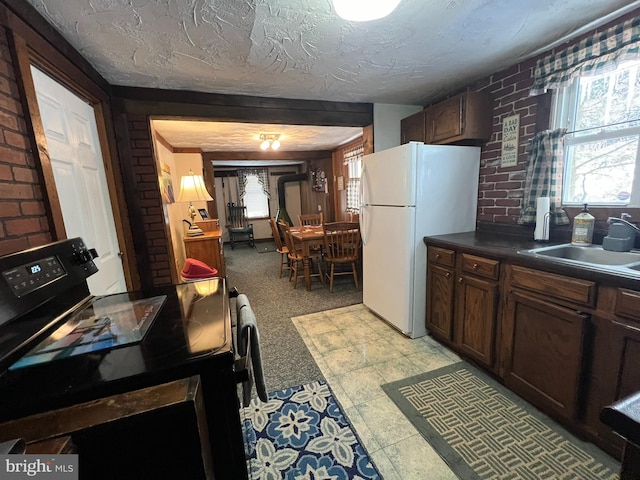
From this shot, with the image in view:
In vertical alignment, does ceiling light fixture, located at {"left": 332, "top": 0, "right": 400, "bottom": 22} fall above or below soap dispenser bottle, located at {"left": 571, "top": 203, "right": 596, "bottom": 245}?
above

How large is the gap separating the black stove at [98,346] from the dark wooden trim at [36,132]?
9.8 inches

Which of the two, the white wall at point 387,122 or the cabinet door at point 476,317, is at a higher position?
the white wall at point 387,122

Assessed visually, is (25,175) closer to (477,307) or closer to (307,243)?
Result: (477,307)

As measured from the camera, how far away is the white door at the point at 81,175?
1.38 m

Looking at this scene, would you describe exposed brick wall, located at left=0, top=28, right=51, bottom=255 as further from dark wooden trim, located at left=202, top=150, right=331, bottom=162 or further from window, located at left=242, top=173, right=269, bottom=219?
window, located at left=242, top=173, right=269, bottom=219

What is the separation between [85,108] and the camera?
1.79 meters

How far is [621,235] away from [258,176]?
7025 millimetres

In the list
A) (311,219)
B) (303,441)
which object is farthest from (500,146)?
(311,219)

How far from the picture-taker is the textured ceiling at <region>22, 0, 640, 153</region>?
1.30 metres

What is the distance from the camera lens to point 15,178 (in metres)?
1.09

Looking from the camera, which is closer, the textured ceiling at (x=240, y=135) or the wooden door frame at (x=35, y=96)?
the wooden door frame at (x=35, y=96)

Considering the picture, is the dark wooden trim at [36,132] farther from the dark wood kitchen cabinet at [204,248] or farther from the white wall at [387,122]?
the white wall at [387,122]

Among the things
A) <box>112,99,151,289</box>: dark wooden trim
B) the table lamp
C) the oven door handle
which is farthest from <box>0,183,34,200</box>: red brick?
the table lamp

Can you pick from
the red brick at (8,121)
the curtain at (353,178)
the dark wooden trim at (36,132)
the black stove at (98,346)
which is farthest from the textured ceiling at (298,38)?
the curtain at (353,178)
